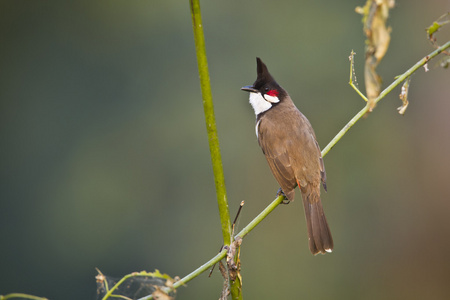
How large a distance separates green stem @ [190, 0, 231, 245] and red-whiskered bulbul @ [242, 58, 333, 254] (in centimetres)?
Answer: 146

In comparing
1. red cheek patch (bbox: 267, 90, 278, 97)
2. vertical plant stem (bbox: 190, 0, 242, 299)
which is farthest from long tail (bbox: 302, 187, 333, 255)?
vertical plant stem (bbox: 190, 0, 242, 299)

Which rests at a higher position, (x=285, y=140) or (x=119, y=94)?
(x=119, y=94)

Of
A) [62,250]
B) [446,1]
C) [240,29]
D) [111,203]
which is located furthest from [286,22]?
[62,250]

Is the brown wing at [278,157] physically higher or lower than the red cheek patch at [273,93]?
lower

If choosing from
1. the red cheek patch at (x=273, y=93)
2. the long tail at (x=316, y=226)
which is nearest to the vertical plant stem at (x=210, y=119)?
the long tail at (x=316, y=226)

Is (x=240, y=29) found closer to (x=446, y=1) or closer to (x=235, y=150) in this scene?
(x=235, y=150)

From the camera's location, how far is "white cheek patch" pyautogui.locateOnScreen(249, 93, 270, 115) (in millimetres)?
3207

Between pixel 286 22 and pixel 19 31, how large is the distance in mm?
3141

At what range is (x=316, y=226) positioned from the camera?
259 cm

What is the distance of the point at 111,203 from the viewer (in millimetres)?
6184

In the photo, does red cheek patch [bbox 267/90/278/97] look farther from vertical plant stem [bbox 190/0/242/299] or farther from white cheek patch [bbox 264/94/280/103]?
vertical plant stem [bbox 190/0/242/299]

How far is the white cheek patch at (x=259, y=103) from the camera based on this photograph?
126 inches

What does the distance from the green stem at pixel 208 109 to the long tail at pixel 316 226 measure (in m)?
1.16

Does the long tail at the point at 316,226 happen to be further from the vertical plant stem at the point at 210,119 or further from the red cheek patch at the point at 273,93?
the vertical plant stem at the point at 210,119
